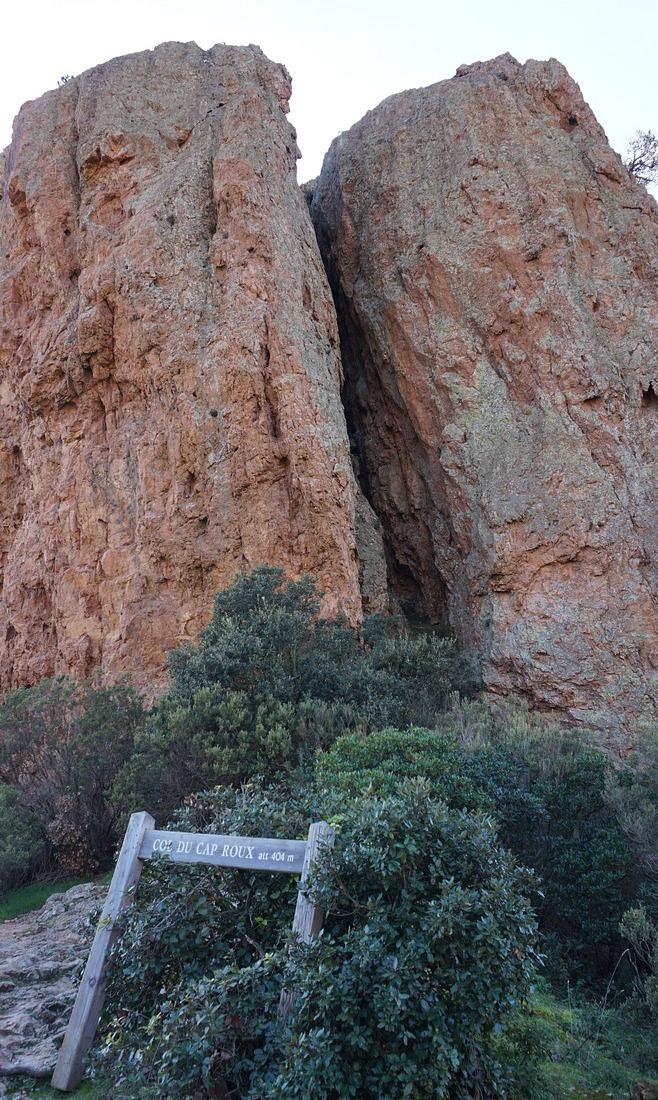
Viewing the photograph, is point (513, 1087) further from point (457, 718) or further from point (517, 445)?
point (517, 445)

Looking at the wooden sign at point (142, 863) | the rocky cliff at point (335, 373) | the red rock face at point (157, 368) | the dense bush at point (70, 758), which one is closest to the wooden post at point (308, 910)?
the wooden sign at point (142, 863)

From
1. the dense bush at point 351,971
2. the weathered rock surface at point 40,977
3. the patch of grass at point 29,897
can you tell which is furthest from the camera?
the patch of grass at point 29,897

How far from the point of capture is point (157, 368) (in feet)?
52.4

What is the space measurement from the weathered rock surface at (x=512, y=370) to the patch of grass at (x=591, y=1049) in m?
7.70

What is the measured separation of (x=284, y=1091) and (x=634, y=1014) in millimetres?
3541

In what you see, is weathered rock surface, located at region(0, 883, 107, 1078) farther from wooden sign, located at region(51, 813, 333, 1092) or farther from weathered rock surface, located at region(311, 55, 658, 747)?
weathered rock surface, located at region(311, 55, 658, 747)

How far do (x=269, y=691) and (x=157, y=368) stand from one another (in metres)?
8.35

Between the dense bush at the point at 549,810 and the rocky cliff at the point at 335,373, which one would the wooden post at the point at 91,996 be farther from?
the rocky cliff at the point at 335,373

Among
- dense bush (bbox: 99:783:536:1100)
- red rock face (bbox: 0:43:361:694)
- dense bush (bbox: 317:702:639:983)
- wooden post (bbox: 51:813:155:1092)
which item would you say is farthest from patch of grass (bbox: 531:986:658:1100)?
red rock face (bbox: 0:43:361:694)

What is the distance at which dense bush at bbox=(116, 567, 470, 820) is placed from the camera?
9.67m

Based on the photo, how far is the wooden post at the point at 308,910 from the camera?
14.0 feet

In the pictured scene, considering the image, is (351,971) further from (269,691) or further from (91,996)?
(269,691)

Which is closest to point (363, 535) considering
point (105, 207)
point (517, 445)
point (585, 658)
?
point (517, 445)

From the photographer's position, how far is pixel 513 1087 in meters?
4.68
